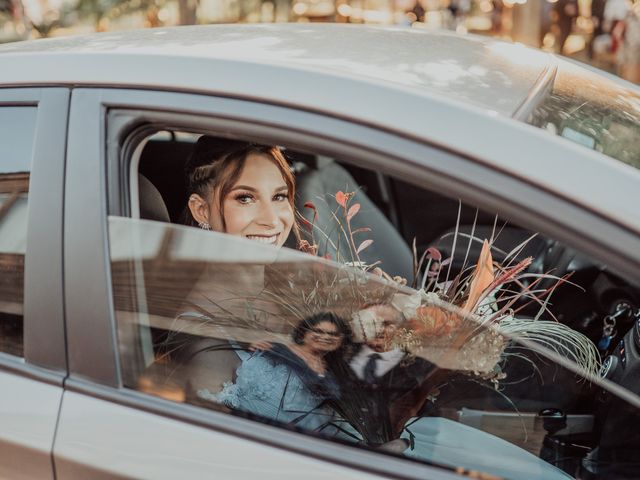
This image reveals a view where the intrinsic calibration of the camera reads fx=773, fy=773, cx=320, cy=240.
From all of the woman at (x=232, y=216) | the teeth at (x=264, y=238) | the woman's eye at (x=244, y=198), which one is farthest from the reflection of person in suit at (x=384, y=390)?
the woman's eye at (x=244, y=198)

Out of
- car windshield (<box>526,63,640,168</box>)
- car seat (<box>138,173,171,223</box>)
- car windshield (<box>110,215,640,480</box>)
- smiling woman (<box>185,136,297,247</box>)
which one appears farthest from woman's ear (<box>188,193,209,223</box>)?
car windshield (<box>526,63,640,168</box>)

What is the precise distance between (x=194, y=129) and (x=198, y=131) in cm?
2

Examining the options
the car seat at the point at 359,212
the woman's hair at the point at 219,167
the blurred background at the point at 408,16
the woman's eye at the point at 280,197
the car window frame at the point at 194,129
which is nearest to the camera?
the car window frame at the point at 194,129

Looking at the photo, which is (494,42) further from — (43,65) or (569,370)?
(43,65)

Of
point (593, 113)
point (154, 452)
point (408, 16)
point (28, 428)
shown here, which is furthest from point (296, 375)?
point (408, 16)

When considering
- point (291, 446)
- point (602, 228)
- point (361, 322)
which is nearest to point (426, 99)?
point (602, 228)

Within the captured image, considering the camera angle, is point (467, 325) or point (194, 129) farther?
point (467, 325)

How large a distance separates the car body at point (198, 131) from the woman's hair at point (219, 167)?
399 millimetres

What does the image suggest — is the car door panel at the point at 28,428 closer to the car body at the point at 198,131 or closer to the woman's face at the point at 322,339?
the car body at the point at 198,131

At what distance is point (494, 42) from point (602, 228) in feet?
3.30

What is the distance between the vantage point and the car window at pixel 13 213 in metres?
1.42

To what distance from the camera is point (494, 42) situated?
76.5 inches

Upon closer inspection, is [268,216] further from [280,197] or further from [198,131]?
[198,131]

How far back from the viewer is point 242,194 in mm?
2008
